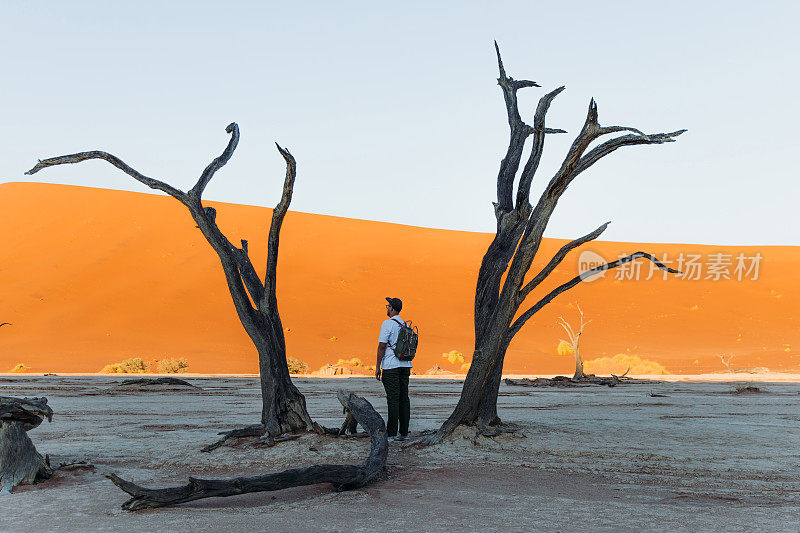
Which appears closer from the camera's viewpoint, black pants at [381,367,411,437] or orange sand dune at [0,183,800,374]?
black pants at [381,367,411,437]

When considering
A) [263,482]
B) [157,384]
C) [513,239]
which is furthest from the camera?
[157,384]

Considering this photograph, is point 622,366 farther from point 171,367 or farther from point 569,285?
point 569,285

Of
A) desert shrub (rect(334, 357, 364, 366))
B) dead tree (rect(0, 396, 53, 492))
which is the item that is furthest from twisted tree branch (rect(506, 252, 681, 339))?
desert shrub (rect(334, 357, 364, 366))

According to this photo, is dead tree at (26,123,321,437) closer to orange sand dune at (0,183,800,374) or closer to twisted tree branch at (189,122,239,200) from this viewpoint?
twisted tree branch at (189,122,239,200)

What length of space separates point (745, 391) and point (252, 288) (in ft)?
49.6

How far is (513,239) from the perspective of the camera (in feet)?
29.7

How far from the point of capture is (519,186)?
920cm

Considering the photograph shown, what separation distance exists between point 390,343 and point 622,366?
26.0 metres

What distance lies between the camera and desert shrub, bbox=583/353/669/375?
31.4 meters

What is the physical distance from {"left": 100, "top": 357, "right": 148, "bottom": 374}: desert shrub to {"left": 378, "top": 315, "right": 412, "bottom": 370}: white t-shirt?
24.2m

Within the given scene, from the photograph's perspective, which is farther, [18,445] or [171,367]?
[171,367]

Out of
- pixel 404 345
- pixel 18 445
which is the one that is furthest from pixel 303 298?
pixel 18 445

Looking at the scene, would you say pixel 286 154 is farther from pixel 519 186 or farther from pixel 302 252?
pixel 302 252

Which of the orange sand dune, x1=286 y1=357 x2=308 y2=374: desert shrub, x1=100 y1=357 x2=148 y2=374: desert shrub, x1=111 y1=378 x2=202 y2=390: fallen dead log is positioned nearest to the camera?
x1=111 y1=378 x2=202 y2=390: fallen dead log
